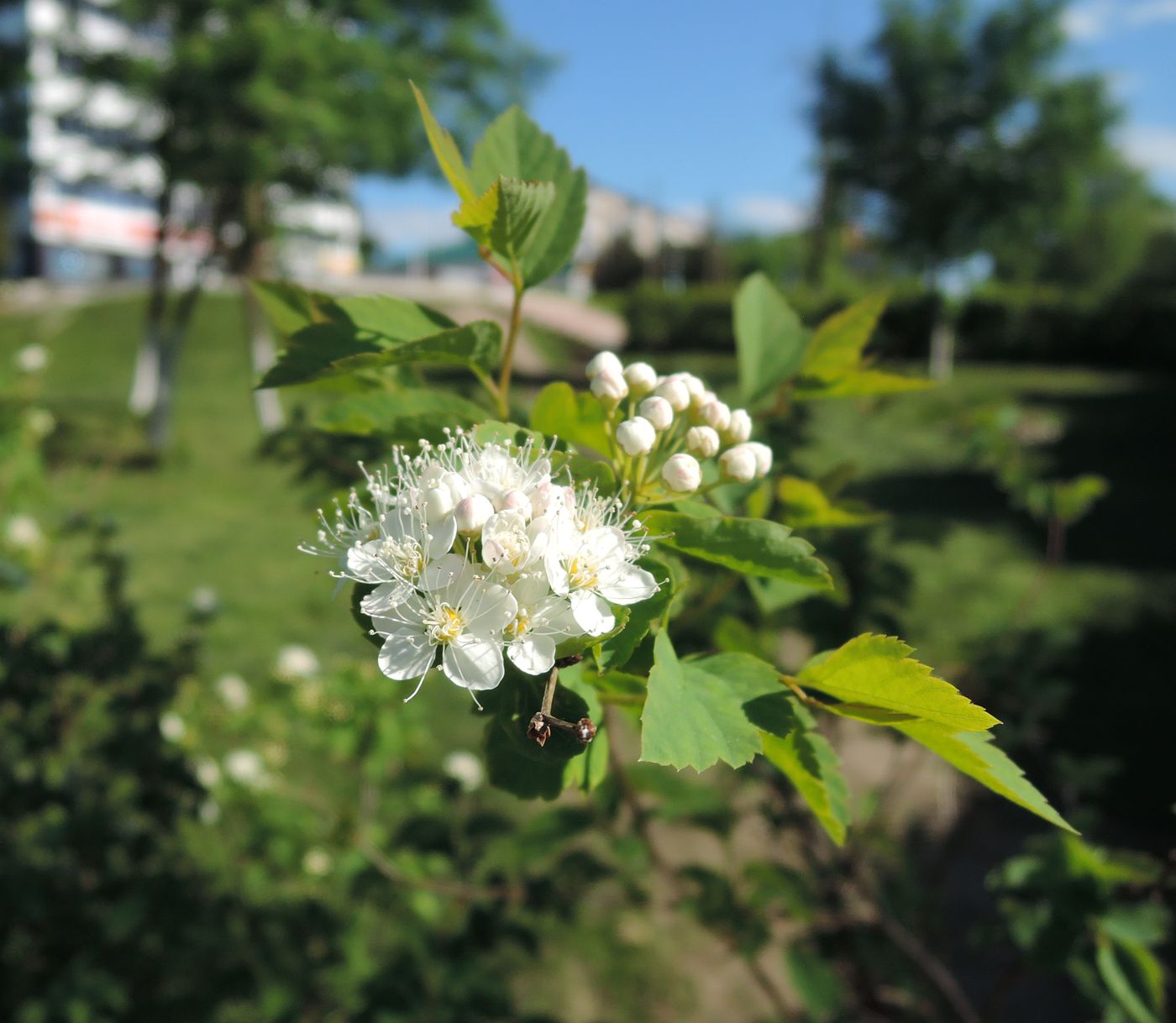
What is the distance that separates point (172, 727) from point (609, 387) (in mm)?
2027

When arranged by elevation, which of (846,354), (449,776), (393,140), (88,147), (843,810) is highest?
(393,140)

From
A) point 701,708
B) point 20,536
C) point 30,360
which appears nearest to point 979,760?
point 701,708

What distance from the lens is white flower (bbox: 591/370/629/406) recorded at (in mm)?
889

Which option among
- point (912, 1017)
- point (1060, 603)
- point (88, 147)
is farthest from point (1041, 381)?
point (912, 1017)

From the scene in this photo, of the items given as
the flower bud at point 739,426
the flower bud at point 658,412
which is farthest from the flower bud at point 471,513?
the flower bud at point 739,426

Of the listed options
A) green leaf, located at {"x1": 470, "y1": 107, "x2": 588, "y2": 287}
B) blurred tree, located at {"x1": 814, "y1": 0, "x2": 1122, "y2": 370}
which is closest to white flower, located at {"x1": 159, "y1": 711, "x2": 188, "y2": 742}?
green leaf, located at {"x1": 470, "y1": 107, "x2": 588, "y2": 287}

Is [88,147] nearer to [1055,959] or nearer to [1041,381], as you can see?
[1055,959]

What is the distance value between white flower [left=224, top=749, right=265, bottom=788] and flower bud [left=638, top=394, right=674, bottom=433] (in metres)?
1.99

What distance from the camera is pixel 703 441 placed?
89 cm

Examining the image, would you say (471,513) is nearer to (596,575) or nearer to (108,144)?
(596,575)

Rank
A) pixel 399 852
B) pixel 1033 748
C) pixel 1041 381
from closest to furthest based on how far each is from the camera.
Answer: pixel 1033 748 < pixel 399 852 < pixel 1041 381

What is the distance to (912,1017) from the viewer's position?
1.82 m

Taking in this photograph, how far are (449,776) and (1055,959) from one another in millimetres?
1285

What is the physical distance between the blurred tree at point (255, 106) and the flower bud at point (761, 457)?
272 inches
